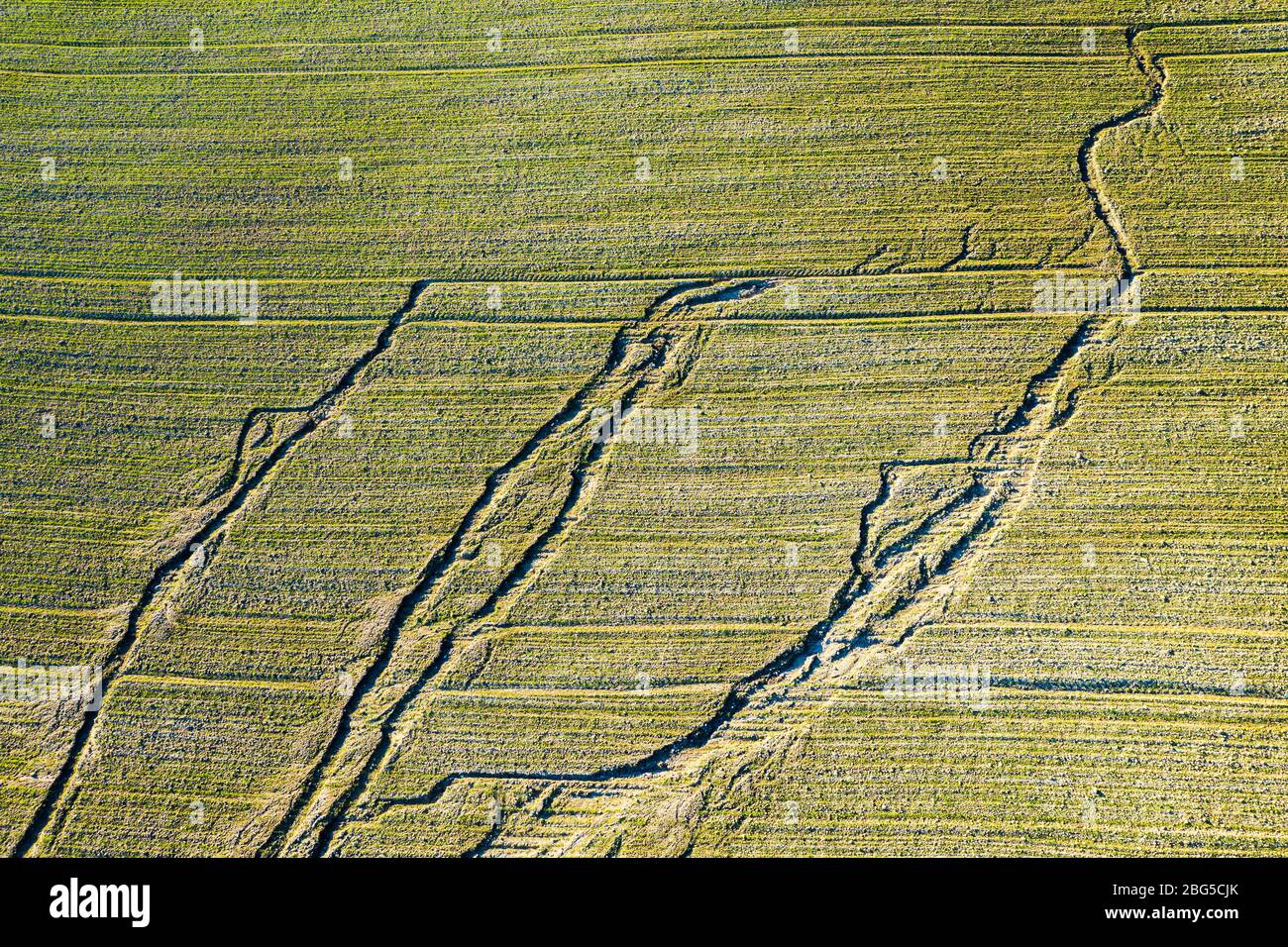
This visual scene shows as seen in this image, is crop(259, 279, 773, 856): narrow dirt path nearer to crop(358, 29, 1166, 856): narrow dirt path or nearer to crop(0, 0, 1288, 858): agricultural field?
crop(0, 0, 1288, 858): agricultural field

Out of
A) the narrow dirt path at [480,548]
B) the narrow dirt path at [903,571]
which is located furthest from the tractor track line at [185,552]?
the narrow dirt path at [903,571]

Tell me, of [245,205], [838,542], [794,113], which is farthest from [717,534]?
[245,205]

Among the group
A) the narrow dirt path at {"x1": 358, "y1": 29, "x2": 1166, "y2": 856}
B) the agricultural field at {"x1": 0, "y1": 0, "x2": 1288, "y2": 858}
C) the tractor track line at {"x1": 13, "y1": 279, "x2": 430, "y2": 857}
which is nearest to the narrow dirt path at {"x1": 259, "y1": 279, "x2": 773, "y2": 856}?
the agricultural field at {"x1": 0, "y1": 0, "x2": 1288, "y2": 858}

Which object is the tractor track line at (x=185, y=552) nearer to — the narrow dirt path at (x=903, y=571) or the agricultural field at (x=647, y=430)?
the agricultural field at (x=647, y=430)

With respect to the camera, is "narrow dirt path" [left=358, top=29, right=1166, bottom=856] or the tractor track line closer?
"narrow dirt path" [left=358, top=29, right=1166, bottom=856]

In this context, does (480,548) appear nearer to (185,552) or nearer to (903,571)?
(185,552)

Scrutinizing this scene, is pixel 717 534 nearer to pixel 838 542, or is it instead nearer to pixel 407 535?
pixel 838 542

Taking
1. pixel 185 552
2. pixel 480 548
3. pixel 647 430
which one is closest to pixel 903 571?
pixel 647 430
